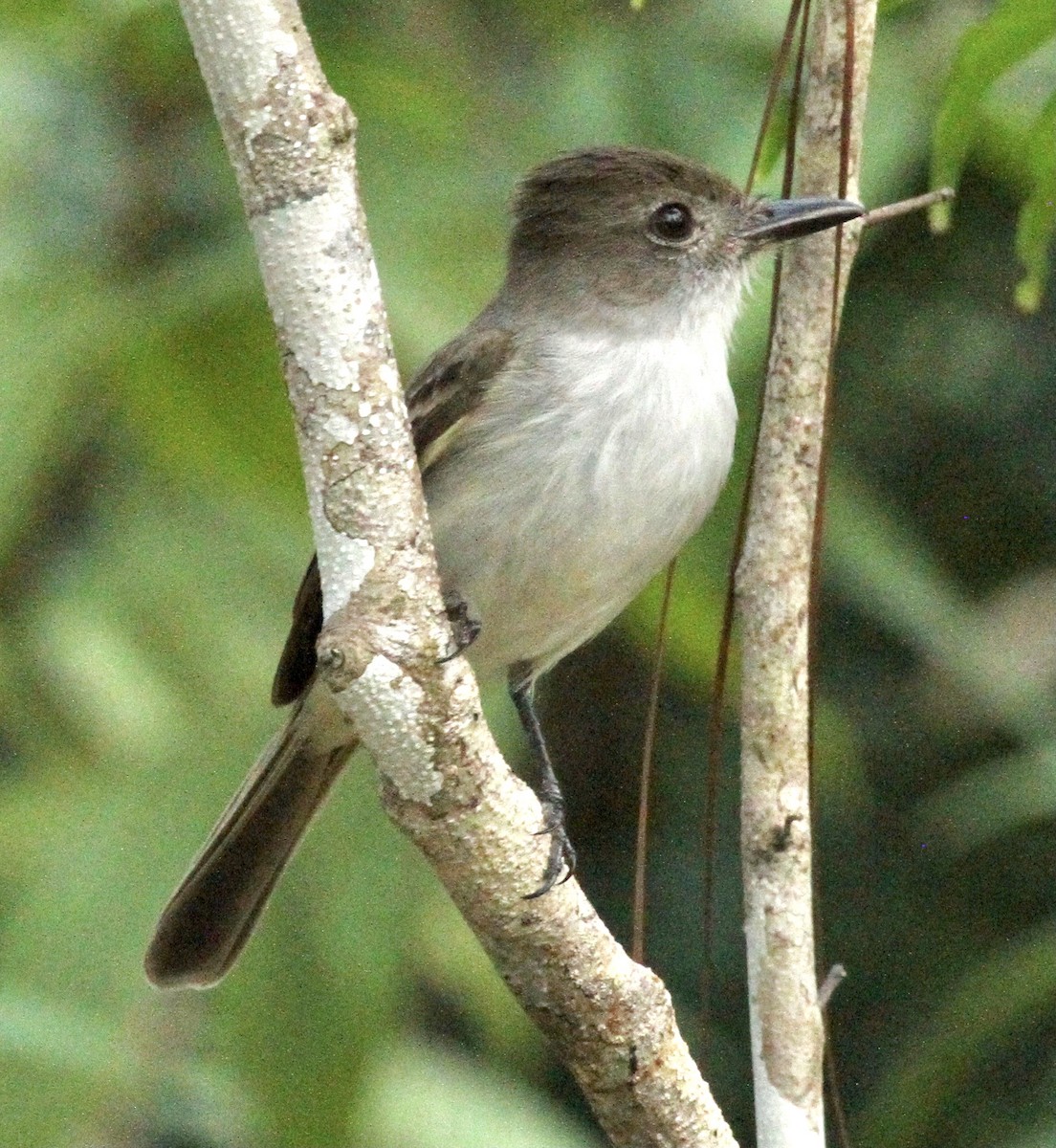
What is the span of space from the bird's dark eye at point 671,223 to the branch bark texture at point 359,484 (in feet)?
4.94

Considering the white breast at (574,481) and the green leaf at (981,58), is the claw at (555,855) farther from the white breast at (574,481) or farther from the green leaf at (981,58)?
the green leaf at (981,58)

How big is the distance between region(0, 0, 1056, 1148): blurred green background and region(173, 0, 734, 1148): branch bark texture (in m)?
0.42

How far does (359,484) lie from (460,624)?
723 mm

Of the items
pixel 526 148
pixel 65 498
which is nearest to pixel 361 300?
pixel 526 148

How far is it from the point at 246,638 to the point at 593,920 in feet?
4.31

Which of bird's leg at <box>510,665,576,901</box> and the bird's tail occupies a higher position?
bird's leg at <box>510,665,576,901</box>

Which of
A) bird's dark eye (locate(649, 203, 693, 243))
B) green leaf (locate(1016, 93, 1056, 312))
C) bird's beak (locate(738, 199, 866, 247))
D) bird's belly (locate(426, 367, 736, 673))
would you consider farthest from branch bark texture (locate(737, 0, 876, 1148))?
bird's dark eye (locate(649, 203, 693, 243))

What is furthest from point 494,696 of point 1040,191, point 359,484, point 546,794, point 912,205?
point 359,484

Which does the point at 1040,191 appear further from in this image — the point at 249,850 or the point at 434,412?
the point at 249,850

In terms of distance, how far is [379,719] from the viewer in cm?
218

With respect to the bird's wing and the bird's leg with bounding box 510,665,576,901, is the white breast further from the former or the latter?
the bird's leg with bounding box 510,665,576,901

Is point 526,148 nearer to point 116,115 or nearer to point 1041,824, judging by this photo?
point 116,115

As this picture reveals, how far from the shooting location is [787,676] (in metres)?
2.63

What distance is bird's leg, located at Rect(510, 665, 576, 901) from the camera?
7.77 ft
